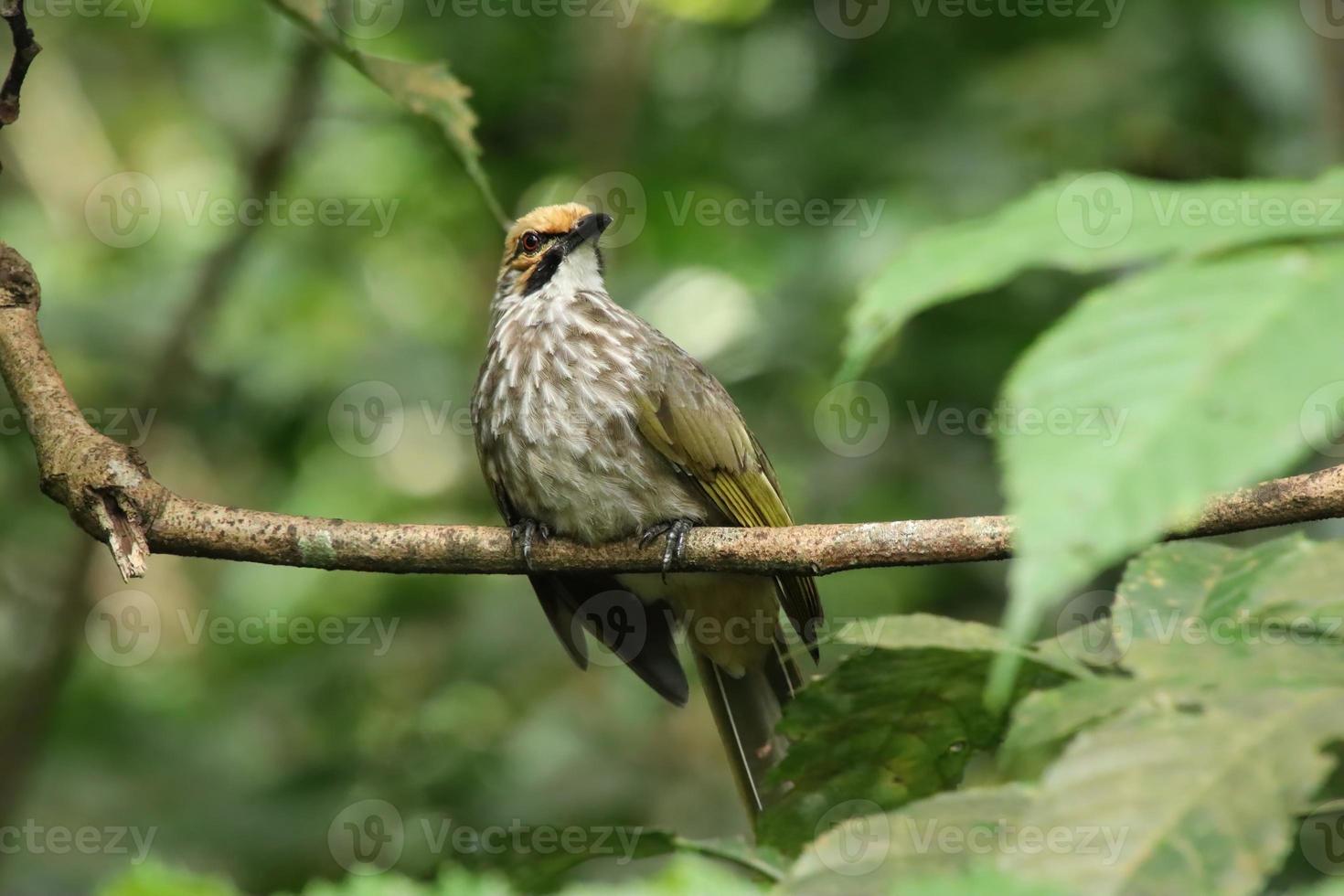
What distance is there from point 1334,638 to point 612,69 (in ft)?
17.8

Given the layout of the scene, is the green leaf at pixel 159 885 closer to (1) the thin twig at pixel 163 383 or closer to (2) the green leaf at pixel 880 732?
(2) the green leaf at pixel 880 732

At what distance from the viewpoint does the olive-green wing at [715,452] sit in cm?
401

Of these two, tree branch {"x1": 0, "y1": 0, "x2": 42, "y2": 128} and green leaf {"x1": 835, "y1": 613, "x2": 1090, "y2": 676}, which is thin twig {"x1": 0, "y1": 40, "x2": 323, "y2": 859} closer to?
tree branch {"x1": 0, "y1": 0, "x2": 42, "y2": 128}

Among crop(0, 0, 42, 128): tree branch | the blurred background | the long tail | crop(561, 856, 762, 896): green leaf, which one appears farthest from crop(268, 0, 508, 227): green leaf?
A: the blurred background

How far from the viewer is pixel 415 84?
7.82 ft

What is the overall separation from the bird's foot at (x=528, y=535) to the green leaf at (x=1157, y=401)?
7.39 ft

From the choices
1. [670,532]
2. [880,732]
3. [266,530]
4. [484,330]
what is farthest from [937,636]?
[484,330]

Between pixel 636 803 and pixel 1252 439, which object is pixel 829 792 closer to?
pixel 1252 439

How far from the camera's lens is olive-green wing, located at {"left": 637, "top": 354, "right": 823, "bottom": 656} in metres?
4.01

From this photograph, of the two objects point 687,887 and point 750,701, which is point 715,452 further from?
point 687,887

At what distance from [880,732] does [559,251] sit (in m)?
3.37

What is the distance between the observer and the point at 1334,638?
1221 mm

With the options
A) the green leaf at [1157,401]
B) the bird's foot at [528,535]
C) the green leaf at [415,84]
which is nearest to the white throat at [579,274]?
the bird's foot at [528,535]

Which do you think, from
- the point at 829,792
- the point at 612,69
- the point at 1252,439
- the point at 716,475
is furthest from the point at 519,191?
the point at 1252,439
